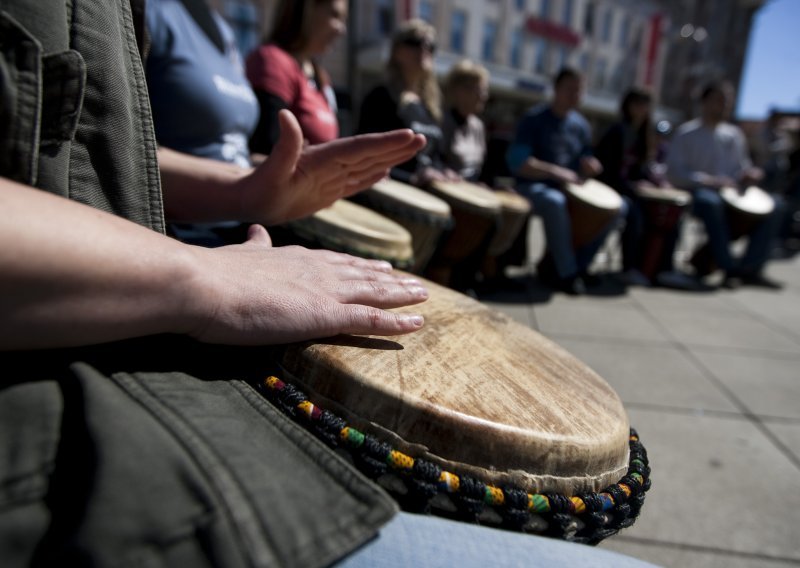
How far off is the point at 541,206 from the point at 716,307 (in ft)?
5.05

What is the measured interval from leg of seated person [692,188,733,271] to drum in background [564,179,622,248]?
1.23 m

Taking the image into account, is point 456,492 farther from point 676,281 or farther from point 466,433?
point 676,281

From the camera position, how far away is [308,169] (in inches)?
38.9

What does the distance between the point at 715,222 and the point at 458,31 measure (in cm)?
1411

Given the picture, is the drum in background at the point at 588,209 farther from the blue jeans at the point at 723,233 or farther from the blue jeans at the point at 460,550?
the blue jeans at the point at 460,550

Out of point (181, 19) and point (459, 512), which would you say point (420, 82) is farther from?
point (459, 512)

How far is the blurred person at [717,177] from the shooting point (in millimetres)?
4441

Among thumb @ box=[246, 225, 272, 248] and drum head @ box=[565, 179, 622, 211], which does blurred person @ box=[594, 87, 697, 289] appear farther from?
thumb @ box=[246, 225, 272, 248]

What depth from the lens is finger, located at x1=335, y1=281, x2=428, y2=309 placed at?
64 cm

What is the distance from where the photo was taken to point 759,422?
2.02m

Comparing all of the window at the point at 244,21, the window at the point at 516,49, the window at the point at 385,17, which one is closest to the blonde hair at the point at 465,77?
the window at the point at 244,21

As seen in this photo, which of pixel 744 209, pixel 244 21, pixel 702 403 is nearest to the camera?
pixel 702 403

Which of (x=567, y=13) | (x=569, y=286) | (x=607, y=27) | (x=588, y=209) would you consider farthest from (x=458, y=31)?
(x=569, y=286)

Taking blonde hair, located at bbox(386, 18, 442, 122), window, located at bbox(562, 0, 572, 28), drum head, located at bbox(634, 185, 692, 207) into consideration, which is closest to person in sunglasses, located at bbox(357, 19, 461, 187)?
blonde hair, located at bbox(386, 18, 442, 122)
